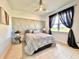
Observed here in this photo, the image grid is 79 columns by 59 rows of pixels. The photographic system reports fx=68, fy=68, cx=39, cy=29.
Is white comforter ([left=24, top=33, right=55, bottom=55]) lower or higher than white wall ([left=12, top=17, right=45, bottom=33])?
lower

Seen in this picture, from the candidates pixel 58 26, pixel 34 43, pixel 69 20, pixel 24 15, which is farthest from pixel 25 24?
pixel 69 20

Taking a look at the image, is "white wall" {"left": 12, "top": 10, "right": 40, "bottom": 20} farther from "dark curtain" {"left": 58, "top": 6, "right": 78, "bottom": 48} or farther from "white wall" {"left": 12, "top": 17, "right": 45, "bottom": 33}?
"dark curtain" {"left": 58, "top": 6, "right": 78, "bottom": 48}

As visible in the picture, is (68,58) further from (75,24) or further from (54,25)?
(54,25)

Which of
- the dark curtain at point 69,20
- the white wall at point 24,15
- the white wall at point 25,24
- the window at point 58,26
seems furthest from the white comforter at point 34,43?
the white wall at point 24,15

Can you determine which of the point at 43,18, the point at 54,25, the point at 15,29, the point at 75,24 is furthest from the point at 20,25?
the point at 75,24

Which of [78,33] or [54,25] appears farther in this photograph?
[54,25]

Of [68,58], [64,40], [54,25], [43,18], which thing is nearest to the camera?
[68,58]

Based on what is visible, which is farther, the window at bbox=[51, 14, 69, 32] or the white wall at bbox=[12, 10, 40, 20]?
the white wall at bbox=[12, 10, 40, 20]

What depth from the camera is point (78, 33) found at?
11.4ft

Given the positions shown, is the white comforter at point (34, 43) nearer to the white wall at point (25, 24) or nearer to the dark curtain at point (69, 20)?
the dark curtain at point (69, 20)

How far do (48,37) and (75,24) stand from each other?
5.34ft

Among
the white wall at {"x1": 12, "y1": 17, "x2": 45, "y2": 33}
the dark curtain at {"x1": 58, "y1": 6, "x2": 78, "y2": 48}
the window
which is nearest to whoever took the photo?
the dark curtain at {"x1": 58, "y1": 6, "x2": 78, "y2": 48}

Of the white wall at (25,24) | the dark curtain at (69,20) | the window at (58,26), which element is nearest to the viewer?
the dark curtain at (69,20)

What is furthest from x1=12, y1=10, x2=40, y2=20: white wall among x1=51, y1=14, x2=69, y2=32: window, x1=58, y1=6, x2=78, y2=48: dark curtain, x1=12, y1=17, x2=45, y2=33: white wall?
x1=58, y1=6, x2=78, y2=48: dark curtain
